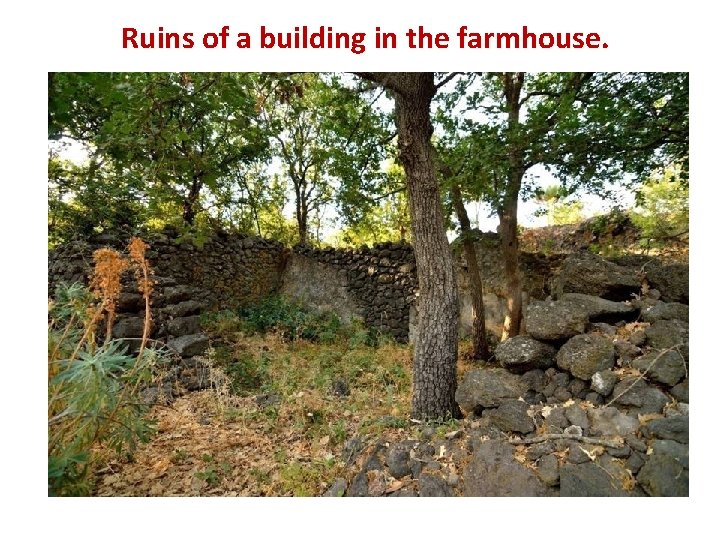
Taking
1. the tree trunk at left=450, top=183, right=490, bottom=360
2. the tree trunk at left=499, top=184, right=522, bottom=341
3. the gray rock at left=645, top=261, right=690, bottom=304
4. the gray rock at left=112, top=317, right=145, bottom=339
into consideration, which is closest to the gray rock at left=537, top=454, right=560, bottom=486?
the gray rock at left=645, top=261, right=690, bottom=304

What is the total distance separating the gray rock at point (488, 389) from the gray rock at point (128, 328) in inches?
168

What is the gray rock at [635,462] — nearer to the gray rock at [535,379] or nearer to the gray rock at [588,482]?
the gray rock at [588,482]

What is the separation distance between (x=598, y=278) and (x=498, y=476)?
85.8 inches

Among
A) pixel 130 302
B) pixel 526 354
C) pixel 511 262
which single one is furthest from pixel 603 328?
pixel 130 302

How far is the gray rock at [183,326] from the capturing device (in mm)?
5148

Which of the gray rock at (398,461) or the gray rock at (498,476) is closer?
the gray rock at (498,476)

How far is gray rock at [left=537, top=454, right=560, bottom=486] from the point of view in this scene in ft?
7.01

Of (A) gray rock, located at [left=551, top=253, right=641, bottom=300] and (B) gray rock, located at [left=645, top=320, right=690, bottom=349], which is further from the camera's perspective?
(A) gray rock, located at [left=551, top=253, right=641, bottom=300]

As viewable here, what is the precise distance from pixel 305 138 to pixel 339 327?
20.0ft

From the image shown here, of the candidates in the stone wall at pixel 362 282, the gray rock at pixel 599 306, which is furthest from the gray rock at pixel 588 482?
the stone wall at pixel 362 282

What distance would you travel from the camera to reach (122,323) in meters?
4.71

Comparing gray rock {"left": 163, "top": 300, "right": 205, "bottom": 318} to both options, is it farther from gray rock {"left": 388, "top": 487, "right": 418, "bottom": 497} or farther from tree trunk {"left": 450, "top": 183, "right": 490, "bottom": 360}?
tree trunk {"left": 450, "top": 183, "right": 490, "bottom": 360}

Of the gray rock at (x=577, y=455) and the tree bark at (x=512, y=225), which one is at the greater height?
A: the tree bark at (x=512, y=225)

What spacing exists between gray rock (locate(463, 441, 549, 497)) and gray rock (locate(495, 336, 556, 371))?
83 centimetres
